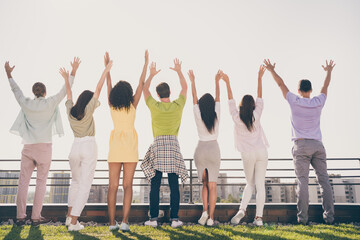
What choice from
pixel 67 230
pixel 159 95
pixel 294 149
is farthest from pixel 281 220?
pixel 67 230

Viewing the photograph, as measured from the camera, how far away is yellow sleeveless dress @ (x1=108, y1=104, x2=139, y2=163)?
12.7ft

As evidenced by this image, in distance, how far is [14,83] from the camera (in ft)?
14.6

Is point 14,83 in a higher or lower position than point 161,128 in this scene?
higher

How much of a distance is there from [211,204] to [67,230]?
2083 millimetres

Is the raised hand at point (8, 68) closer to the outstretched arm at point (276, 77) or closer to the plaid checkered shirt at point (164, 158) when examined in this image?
the plaid checkered shirt at point (164, 158)

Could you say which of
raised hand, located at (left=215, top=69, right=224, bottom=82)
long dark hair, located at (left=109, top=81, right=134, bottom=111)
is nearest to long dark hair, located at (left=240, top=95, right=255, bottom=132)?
raised hand, located at (left=215, top=69, right=224, bottom=82)

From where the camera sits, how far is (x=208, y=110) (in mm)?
4305

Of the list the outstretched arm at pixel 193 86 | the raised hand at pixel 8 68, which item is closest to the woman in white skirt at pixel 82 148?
the raised hand at pixel 8 68

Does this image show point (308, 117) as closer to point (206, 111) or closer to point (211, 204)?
point (206, 111)

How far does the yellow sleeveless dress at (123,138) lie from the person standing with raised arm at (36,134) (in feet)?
3.19

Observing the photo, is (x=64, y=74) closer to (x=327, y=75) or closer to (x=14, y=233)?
(x=14, y=233)

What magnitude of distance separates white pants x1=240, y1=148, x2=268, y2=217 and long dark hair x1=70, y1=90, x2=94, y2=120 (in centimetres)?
254

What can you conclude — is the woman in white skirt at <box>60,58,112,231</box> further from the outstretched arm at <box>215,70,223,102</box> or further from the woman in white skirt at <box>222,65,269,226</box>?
the woman in white skirt at <box>222,65,269,226</box>

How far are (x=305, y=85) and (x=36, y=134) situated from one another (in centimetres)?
436
